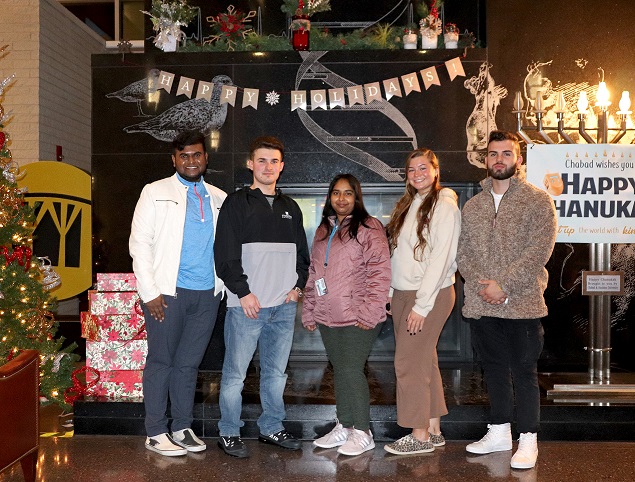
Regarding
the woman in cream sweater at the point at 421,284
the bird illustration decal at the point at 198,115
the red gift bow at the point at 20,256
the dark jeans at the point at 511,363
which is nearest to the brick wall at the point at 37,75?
the bird illustration decal at the point at 198,115

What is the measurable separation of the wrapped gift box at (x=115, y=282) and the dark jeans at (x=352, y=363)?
136 centimetres

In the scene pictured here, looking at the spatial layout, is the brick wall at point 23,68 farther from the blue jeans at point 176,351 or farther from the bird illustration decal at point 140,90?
the blue jeans at point 176,351

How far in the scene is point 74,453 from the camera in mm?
3828

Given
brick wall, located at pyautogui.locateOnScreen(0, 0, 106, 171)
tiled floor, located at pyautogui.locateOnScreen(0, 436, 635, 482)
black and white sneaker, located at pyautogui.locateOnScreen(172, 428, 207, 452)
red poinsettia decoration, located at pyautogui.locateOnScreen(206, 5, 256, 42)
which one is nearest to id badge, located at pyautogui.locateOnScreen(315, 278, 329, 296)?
tiled floor, located at pyautogui.locateOnScreen(0, 436, 635, 482)

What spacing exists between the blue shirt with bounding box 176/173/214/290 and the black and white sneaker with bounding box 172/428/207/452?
809 mm

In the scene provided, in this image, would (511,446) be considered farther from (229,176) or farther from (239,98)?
(239,98)

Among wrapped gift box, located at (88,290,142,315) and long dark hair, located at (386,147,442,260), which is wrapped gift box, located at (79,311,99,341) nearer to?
wrapped gift box, located at (88,290,142,315)

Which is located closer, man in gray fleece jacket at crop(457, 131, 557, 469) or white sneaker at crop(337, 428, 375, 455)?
man in gray fleece jacket at crop(457, 131, 557, 469)

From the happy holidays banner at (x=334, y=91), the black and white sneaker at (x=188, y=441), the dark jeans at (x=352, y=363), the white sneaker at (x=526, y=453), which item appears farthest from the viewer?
the happy holidays banner at (x=334, y=91)

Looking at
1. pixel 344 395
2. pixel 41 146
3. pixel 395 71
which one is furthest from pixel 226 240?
pixel 41 146

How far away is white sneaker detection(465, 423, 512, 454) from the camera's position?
12.5ft

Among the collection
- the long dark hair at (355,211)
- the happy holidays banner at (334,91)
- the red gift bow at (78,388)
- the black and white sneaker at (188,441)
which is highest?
the happy holidays banner at (334,91)

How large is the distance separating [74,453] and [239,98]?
2700 mm

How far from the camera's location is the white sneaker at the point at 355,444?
3.73 m
